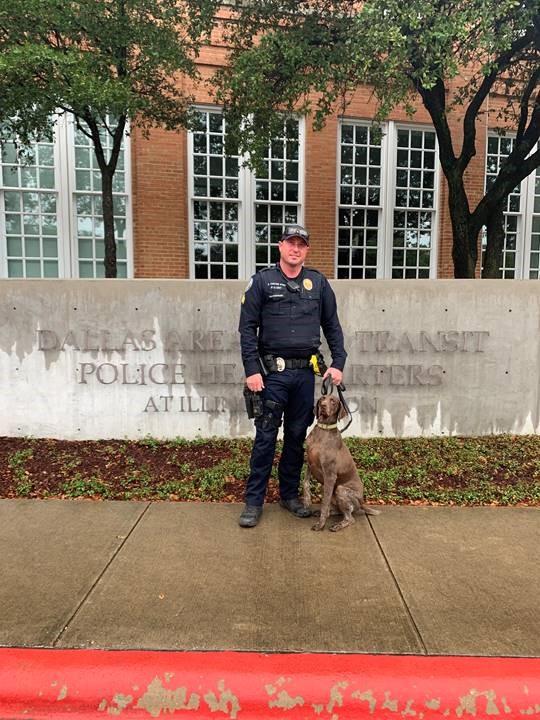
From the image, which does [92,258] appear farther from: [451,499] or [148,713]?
[148,713]

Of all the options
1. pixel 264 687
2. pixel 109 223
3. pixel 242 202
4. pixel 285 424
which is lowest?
pixel 264 687

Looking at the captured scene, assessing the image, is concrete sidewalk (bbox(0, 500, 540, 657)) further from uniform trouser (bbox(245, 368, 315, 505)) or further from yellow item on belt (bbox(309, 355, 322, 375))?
yellow item on belt (bbox(309, 355, 322, 375))

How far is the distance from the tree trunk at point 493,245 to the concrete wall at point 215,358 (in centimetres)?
330

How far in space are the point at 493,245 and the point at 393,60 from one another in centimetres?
435

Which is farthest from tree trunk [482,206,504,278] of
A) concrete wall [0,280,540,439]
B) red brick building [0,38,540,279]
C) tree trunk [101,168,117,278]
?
tree trunk [101,168,117,278]

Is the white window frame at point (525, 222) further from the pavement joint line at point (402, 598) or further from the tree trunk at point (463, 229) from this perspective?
the pavement joint line at point (402, 598)

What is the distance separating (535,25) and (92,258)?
846 cm

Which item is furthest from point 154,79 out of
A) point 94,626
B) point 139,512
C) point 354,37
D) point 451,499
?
point 94,626

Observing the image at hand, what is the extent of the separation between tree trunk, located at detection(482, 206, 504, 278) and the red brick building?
2.95 metres

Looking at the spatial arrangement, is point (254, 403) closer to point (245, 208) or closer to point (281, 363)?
point (281, 363)

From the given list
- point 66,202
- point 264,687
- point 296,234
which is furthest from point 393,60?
point 66,202

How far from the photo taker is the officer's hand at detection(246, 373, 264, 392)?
3.73m

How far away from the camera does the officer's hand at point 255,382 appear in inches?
147

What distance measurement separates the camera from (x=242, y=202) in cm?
1152
